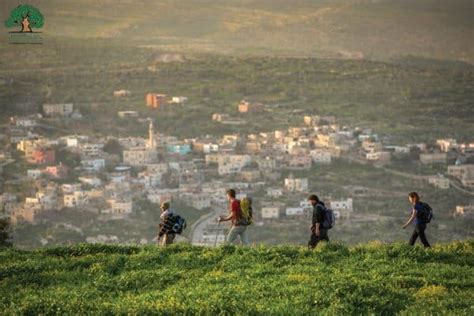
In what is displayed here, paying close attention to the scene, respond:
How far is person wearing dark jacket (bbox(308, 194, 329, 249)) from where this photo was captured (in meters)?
18.3

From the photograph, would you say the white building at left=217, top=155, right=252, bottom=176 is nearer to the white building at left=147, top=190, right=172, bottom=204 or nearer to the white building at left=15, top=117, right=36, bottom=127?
the white building at left=147, top=190, right=172, bottom=204

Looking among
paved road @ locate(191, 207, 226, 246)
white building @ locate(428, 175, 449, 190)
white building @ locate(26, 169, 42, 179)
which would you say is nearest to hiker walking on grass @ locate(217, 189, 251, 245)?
paved road @ locate(191, 207, 226, 246)

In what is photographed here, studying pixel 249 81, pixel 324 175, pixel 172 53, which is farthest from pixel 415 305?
pixel 172 53

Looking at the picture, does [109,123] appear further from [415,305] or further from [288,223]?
[415,305]

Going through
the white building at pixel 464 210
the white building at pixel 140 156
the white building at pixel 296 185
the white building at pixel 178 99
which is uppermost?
the white building at pixel 178 99

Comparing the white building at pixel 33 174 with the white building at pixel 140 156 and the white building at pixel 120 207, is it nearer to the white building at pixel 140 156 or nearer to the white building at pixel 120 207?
the white building at pixel 140 156

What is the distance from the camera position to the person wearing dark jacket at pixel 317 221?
18297mm

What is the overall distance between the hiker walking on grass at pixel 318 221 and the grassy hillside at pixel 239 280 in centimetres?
96

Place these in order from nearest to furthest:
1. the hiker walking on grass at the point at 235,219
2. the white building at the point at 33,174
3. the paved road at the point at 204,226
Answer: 1. the hiker walking on grass at the point at 235,219
2. the paved road at the point at 204,226
3. the white building at the point at 33,174

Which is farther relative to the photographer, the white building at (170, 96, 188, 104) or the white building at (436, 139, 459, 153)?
the white building at (170, 96, 188, 104)

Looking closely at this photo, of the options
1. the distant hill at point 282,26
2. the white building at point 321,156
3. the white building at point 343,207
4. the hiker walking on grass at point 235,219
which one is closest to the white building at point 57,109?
the distant hill at point 282,26

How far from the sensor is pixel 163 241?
19.3 meters

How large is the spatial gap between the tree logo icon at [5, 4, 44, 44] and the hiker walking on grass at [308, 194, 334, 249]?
133 ft

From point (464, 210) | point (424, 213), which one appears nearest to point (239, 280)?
point (424, 213)
